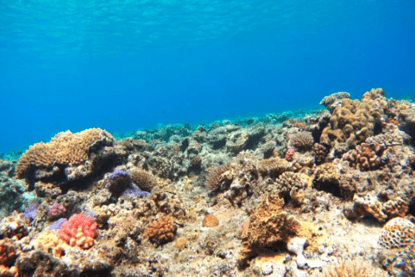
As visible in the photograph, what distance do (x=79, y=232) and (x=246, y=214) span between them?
12.5ft

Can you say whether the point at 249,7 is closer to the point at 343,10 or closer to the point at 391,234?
the point at 343,10

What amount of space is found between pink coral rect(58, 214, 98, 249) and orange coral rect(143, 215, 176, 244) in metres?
1.18

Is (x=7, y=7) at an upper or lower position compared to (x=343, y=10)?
lower

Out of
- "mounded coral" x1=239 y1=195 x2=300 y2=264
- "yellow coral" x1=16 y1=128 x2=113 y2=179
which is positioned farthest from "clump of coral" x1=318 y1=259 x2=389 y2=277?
"yellow coral" x1=16 y1=128 x2=113 y2=179

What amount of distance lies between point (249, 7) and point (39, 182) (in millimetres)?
61177

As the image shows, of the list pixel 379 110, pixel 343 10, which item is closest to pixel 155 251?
pixel 379 110

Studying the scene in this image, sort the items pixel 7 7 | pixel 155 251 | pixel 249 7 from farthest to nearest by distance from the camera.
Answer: pixel 249 7
pixel 7 7
pixel 155 251

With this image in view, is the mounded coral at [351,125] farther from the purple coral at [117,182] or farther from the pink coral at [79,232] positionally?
the pink coral at [79,232]

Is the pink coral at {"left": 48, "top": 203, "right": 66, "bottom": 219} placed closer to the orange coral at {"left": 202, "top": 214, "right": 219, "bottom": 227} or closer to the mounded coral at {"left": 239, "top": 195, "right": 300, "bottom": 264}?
the orange coral at {"left": 202, "top": 214, "right": 219, "bottom": 227}

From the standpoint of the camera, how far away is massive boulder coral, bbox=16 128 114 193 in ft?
25.4

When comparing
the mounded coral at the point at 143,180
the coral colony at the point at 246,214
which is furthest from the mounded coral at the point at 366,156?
the mounded coral at the point at 143,180

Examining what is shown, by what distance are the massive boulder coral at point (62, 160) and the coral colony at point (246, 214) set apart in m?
0.04

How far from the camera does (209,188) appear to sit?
684cm

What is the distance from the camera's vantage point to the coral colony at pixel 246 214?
334 centimetres
